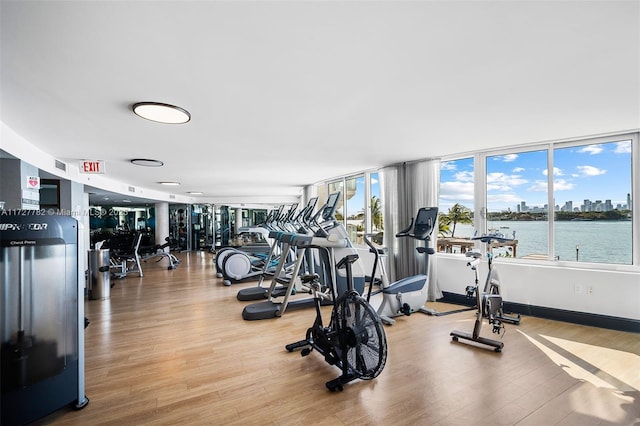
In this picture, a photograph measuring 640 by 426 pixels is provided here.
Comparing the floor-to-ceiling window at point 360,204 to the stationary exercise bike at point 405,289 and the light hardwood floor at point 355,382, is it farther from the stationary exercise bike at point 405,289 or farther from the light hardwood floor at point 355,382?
the light hardwood floor at point 355,382

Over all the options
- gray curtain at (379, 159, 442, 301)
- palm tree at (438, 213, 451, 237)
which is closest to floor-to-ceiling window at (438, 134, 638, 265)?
palm tree at (438, 213, 451, 237)

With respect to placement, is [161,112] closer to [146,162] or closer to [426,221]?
[146,162]

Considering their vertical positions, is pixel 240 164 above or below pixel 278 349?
above

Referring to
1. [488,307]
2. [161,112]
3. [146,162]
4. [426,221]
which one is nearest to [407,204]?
[426,221]

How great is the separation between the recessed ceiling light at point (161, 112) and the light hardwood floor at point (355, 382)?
2.28m

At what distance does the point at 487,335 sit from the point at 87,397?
3876mm

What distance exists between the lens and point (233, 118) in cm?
281

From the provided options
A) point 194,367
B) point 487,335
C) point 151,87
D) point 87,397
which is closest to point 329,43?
point 151,87

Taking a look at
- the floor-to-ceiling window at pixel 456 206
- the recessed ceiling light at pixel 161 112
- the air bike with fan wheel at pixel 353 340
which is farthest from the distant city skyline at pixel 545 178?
the recessed ceiling light at pixel 161 112

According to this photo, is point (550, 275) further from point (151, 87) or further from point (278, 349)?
point (151, 87)

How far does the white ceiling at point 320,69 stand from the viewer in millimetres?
1375

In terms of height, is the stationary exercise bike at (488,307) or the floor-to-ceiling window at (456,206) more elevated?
the floor-to-ceiling window at (456,206)

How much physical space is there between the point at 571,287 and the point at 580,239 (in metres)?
0.68

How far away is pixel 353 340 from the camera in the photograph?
230 centimetres
